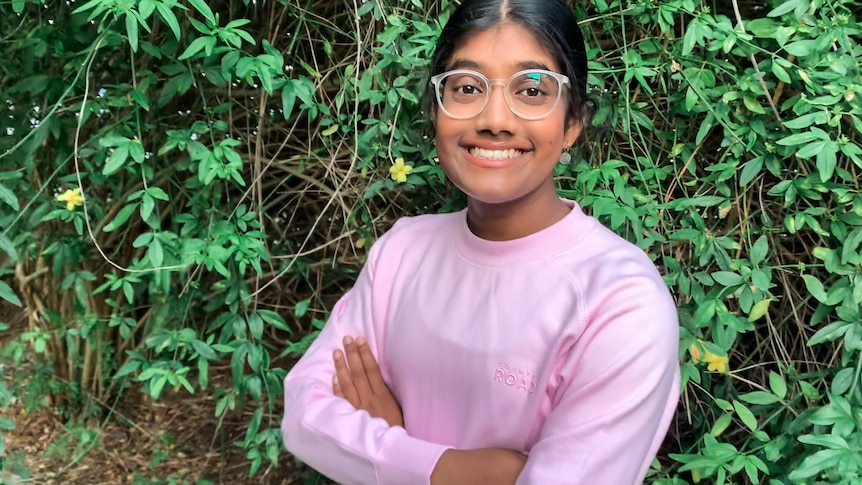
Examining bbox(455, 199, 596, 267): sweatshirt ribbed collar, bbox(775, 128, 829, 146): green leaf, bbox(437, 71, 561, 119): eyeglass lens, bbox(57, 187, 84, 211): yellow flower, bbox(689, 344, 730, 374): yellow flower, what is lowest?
bbox(689, 344, 730, 374): yellow flower

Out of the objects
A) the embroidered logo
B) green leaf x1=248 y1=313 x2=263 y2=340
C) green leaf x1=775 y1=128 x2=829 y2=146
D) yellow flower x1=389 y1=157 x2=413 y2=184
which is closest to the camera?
the embroidered logo

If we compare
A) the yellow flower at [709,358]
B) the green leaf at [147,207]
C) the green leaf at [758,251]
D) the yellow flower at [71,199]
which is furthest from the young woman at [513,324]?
the yellow flower at [71,199]

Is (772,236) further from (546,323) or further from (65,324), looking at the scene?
(65,324)

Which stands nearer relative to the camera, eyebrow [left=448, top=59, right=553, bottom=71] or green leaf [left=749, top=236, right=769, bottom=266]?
eyebrow [left=448, top=59, right=553, bottom=71]

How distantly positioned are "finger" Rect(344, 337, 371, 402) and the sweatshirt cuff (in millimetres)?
159

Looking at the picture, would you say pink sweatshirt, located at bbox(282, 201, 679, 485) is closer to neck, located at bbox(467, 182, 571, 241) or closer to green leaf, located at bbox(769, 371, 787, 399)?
neck, located at bbox(467, 182, 571, 241)

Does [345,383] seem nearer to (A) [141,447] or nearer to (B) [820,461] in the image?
(B) [820,461]

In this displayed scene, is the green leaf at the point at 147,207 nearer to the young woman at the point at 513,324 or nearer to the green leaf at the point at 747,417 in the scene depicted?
the young woman at the point at 513,324

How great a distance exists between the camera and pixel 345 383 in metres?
1.07

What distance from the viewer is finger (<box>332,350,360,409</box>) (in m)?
1.06

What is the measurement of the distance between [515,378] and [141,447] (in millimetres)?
1688

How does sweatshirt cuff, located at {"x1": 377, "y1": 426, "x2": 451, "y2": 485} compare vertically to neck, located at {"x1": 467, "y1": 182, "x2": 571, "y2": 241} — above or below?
below

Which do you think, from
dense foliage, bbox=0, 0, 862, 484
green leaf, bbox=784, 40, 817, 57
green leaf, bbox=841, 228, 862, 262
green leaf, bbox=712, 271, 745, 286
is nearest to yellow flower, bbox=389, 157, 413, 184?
dense foliage, bbox=0, 0, 862, 484

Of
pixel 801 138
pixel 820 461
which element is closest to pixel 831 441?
pixel 820 461
